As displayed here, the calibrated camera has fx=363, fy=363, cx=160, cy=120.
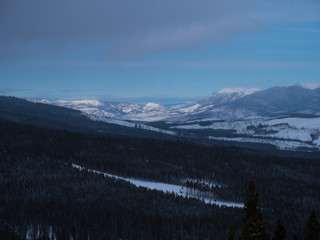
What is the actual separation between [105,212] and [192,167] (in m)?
83.4

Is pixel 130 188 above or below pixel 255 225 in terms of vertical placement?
below

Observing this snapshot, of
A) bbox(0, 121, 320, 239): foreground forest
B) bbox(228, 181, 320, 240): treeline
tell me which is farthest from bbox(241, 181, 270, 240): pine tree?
bbox(0, 121, 320, 239): foreground forest

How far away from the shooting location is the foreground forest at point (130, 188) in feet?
222

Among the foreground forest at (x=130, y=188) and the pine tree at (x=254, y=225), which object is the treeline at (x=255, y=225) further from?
the foreground forest at (x=130, y=188)

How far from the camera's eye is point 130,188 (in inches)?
3873

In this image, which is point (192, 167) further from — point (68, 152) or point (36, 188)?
point (36, 188)

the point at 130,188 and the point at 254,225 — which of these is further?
the point at 130,188

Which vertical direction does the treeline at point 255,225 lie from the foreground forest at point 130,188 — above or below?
above

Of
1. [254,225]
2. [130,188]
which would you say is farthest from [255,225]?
[130,188]

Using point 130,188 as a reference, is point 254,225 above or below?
above

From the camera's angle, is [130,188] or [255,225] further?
[130,188]

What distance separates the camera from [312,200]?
120m

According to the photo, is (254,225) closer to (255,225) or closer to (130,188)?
(255,225)

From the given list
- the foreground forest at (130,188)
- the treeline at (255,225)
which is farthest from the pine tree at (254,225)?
the foreground forest at (130,188)
